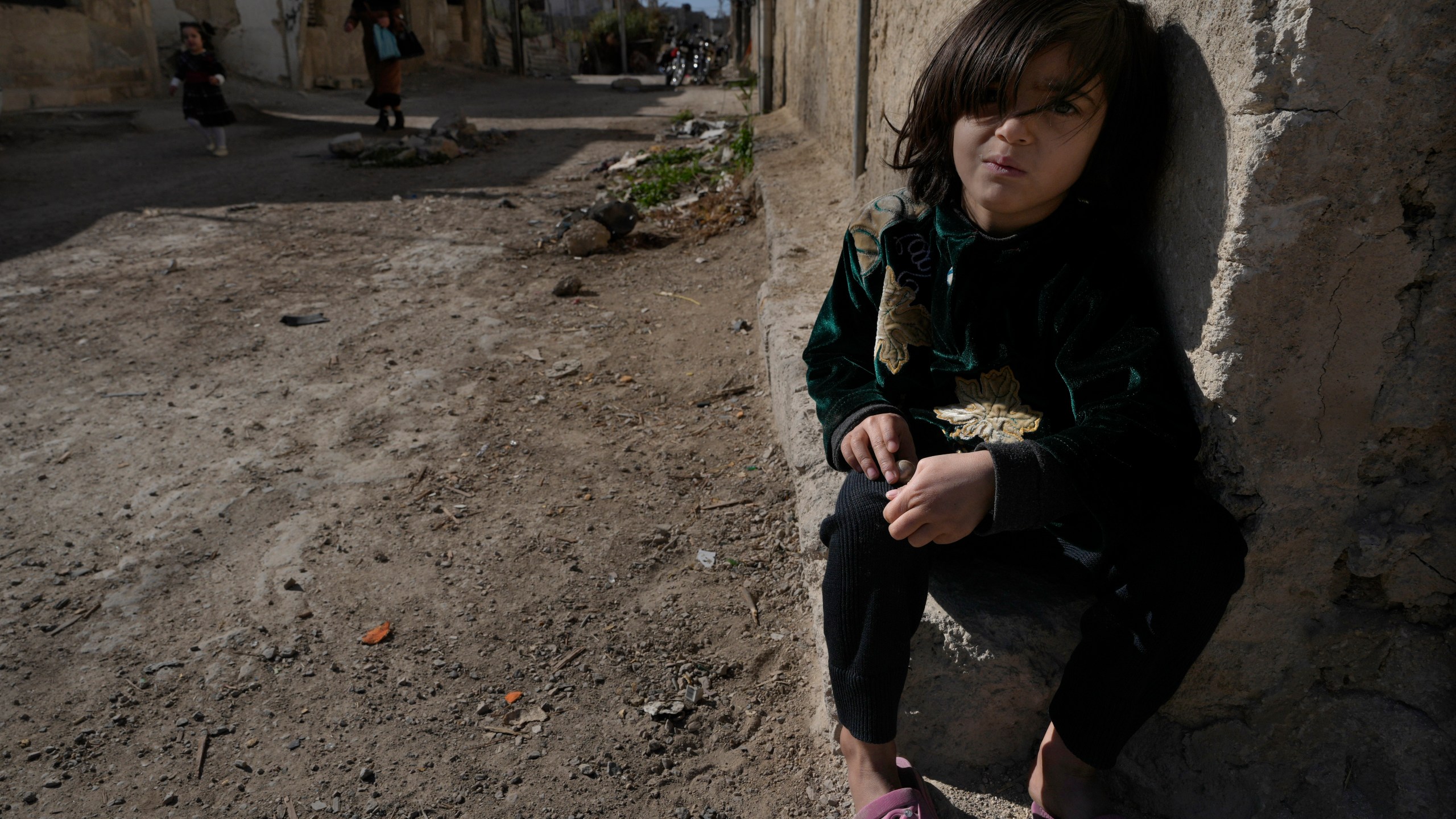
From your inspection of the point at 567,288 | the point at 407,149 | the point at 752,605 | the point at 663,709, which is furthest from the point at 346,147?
the point at 663,709

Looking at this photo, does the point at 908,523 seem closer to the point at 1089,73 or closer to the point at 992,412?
the point at 992,412

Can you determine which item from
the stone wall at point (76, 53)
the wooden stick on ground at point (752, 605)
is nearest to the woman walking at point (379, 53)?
the stone wall at point (76, 53)

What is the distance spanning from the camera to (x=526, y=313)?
3.74m

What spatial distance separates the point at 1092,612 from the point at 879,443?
38 cm

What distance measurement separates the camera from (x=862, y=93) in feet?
12.7

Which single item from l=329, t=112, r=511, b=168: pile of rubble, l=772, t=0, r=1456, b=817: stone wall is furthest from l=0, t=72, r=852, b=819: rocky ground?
l=329, t=112, r=511, b=168: pile of rubble

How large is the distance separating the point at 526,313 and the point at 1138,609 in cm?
297

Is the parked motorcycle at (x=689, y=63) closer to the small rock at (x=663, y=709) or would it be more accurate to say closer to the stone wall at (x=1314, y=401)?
the small rock at (x=663, y=709)

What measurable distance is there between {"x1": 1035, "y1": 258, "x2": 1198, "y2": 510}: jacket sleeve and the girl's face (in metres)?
0.13

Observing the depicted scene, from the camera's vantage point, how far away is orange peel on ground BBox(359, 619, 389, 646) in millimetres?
1814

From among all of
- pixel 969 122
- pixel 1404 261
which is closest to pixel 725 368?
pixel 969 122

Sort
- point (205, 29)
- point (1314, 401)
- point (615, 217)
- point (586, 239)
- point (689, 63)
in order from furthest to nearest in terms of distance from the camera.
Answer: point (689, 63), point (205, 29), point (615, 217), point (586, 239), point (1314, 401)

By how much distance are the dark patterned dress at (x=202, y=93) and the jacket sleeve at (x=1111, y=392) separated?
8.15m

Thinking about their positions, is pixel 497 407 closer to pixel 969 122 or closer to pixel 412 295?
pixel 412 295
